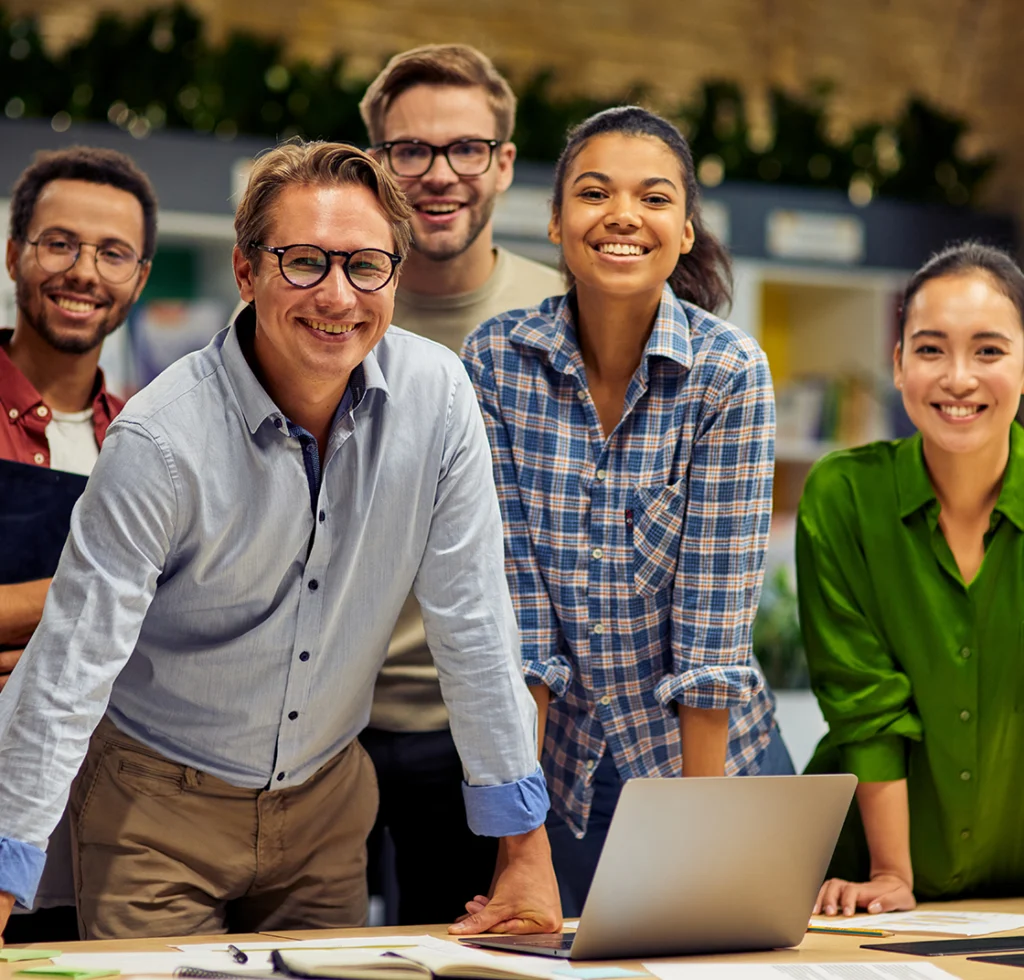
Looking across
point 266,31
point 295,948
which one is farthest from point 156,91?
point 295,948

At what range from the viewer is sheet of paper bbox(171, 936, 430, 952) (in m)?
1.73

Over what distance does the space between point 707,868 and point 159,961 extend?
2.17ft

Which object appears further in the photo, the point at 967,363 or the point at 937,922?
the point at 967,363

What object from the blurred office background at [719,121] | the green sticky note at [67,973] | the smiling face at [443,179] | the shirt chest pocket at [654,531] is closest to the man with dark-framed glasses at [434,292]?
the smiling face at [443,179]

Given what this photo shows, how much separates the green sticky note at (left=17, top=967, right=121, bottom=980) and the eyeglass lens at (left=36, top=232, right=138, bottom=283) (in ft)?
4.16

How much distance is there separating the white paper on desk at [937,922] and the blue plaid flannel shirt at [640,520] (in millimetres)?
299

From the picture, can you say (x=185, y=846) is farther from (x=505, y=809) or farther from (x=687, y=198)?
(x=687, y=198)

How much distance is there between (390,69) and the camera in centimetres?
256

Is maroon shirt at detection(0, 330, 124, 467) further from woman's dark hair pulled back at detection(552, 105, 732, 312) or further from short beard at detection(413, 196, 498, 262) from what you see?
woman's dark hair pulled back at detection(552, 105, 732, 312)

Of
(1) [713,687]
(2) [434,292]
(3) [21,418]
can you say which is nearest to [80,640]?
(3) [21,418]

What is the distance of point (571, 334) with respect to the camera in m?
2.27

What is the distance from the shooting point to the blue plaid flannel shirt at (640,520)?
2.14 metres

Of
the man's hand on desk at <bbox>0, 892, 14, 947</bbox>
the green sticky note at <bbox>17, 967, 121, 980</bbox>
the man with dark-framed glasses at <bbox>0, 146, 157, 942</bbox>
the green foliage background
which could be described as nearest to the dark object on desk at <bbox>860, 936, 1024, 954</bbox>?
the green sticky note at <bbox>17, 967, 121, 980</bbox>

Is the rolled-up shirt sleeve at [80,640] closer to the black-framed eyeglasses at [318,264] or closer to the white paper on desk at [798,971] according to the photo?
the black-framed eyeglasses at [318,264]
